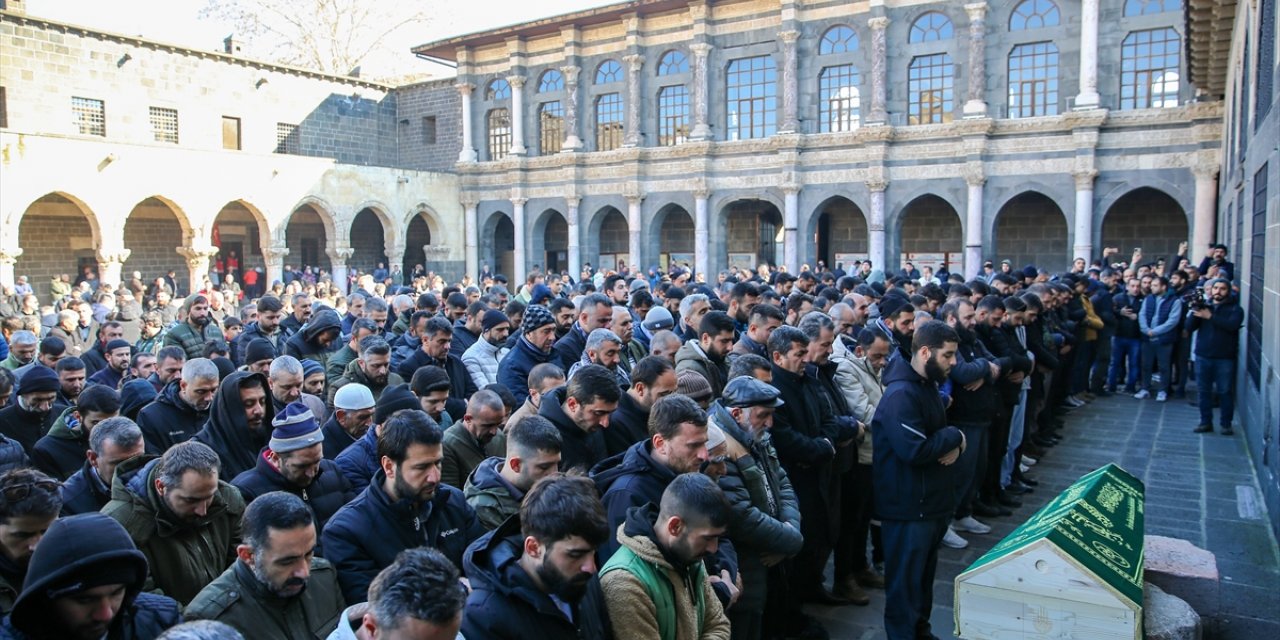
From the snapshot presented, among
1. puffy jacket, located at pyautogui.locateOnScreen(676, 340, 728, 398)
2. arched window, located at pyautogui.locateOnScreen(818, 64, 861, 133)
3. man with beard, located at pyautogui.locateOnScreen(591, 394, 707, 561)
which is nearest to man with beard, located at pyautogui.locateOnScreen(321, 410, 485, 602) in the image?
man with beard, located at pyautogui.locateOnScreen(591, 394, 707, 561)

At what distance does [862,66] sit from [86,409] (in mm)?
22912

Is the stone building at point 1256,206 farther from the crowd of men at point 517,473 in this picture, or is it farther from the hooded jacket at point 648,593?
the hooded jacket at point 648,593

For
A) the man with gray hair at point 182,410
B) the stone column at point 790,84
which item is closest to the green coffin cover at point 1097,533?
the man with gray hair at point 182,410

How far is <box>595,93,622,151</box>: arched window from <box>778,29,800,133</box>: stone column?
6004mm

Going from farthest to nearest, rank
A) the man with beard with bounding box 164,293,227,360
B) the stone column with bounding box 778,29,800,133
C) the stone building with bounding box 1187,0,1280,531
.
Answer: the stone column with bounding box 778,29,800,133 < the man with beard with bounding box 164,293,227,360 < the stone building with bounding box 1187,0,1280,531

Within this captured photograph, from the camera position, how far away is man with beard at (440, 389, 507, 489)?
4.64 meters

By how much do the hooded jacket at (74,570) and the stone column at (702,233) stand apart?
25076mm

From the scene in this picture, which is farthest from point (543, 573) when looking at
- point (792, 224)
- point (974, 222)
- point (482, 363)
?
point (792, 224)

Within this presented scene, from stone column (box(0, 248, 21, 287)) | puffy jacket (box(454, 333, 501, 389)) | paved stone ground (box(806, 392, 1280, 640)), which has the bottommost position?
paved stone ground (box(806, 392, 1280, 640))

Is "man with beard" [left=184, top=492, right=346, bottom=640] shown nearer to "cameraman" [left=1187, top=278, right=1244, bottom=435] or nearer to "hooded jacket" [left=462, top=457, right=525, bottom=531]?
"hooded jacket" [left=462, top=457, right=525, bottom=531]

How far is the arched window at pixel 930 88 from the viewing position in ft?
77.6

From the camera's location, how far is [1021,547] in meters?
4.21

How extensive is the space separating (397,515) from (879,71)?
23039mm

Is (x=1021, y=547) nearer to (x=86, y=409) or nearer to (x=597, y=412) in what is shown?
(x=597, y=412)
